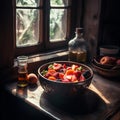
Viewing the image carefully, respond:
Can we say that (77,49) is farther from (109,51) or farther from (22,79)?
(22,79)

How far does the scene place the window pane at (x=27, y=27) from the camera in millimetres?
1275

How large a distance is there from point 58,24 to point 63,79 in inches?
23.7

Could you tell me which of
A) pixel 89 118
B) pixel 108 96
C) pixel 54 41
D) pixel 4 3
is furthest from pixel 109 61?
pixel 4 3

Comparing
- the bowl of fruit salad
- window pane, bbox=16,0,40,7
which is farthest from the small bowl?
window pane, bbox=16,0,40,7

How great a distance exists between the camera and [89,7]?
1.53 metres

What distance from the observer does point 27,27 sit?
1.33 meters

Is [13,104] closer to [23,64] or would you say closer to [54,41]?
[23,64]

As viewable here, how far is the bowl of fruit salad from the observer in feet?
3.14

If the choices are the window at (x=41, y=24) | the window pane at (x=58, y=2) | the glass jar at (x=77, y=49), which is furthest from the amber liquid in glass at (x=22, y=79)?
the window pane at (x=58, y=2)

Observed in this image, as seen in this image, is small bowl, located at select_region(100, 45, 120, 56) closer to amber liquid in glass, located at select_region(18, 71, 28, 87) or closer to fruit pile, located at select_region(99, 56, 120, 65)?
fruit pile, located at select_region(99, 56, 120, 65)

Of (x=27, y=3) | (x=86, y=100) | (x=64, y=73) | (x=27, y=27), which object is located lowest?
(x=86, y=100)

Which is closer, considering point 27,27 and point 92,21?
point 27,27

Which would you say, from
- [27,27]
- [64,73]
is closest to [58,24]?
[27,27]

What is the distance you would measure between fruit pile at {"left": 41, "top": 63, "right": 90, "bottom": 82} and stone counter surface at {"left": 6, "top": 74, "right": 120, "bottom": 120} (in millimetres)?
100
